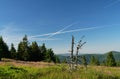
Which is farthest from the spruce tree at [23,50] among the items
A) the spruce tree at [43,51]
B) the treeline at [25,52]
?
the spruce tree at [43,51]

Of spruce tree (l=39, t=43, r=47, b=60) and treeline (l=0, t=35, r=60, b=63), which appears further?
spruce tree (l=39, t=43, r=47, b=60)

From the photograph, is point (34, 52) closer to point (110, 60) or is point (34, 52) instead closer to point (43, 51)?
point (43, 51)

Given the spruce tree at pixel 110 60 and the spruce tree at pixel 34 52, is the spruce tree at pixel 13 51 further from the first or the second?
the spruce tree at pixel 110 60

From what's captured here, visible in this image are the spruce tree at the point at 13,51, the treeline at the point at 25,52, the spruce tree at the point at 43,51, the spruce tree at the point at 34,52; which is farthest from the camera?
the spruce tree at the point at 43,51

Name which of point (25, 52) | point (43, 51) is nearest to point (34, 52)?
point (25, 52)

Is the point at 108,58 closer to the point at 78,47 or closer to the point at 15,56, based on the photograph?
the point at 15,56

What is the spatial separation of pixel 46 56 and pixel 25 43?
9.01 meters

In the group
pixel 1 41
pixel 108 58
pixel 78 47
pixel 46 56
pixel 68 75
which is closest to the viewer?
pixel 78 47

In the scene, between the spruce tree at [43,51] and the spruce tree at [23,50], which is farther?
the spruce tree at [43,51]

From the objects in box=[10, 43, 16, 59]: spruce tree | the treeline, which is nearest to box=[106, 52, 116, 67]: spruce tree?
the treeline

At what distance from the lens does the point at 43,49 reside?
8362cm

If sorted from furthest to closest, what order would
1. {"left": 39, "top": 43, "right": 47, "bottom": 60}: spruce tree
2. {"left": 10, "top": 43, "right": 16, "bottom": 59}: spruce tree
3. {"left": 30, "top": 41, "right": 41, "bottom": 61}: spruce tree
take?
1. {"left": 39, "top": 43, "right": 47, "bottom": 60}: spruce tree
2. {"left": 10, "top": 43, "right": 16, "bottom": 59}: spruce tree
3. {"left": 30, "top": 41, "right": 41, "bottom": 61}: spruce tree

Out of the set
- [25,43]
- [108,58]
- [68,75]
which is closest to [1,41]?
[25,43]

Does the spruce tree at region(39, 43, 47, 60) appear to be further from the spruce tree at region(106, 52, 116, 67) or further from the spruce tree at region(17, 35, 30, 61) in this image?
the spruce tree at region(106, 52, 116, 67)
